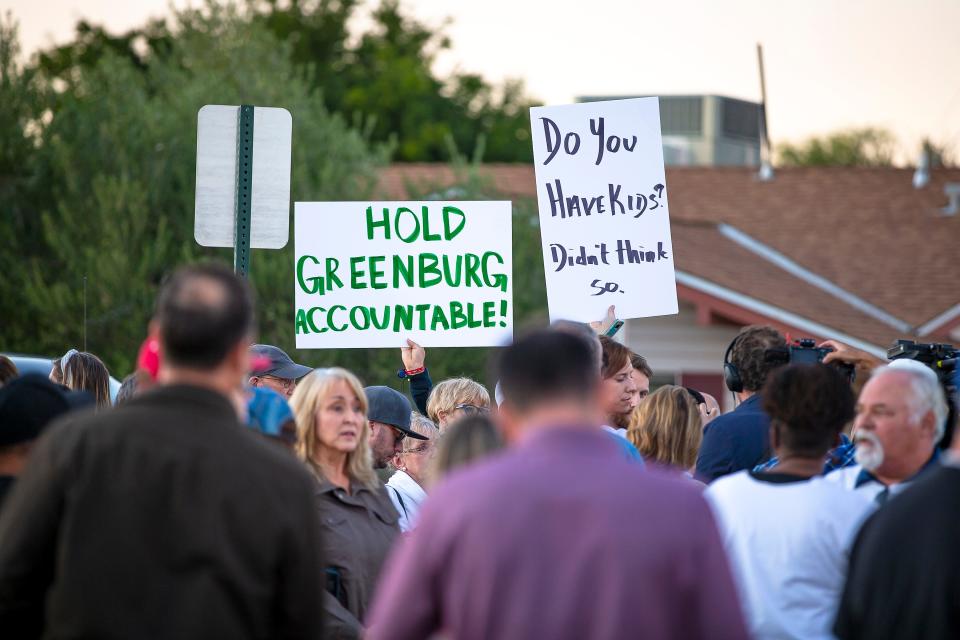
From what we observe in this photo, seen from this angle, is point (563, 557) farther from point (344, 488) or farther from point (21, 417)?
point (344, 488)

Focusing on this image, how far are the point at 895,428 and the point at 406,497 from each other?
8.29 ft

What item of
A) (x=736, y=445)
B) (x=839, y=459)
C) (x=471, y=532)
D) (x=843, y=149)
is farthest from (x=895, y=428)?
(x=843, y=149)

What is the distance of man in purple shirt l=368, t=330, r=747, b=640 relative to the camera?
2990mm

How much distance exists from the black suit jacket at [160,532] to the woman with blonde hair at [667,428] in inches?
131

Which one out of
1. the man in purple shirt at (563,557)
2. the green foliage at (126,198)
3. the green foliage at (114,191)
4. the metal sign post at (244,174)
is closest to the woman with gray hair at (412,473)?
the metal sign post at (244,174)

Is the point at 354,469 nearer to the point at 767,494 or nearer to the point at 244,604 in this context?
the point at 767,494

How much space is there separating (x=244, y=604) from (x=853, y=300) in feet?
73.9

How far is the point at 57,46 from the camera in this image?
132 ft

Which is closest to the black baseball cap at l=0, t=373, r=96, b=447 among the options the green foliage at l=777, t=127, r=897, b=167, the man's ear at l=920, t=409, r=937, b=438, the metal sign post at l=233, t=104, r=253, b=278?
the metal sign post at l=233, t=104, r=253, b=278

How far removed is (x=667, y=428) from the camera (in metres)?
6.51

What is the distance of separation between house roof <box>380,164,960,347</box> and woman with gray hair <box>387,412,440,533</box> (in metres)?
14.5

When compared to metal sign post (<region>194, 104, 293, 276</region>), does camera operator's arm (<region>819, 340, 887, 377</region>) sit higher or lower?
lower

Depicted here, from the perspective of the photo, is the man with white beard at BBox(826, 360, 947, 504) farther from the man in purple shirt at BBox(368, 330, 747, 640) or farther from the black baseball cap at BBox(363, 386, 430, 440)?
the black baseball cap at BBox(363, 386, 430, 440)

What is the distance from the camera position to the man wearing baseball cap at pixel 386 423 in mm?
6793
